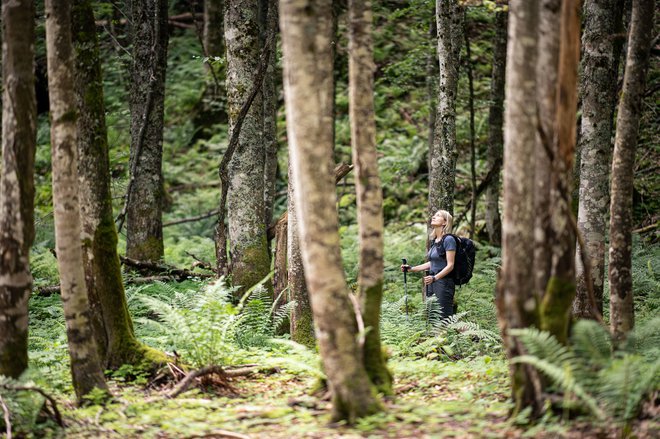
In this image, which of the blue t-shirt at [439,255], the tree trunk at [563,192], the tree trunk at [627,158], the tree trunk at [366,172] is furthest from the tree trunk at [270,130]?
the tree trunk at [563,192]

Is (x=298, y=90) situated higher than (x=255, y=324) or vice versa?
(x=298, y=90)

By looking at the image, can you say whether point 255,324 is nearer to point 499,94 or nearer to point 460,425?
point 460,425

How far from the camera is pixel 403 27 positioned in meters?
24.0

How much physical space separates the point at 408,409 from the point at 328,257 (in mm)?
1565

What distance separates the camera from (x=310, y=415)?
16.8 feet

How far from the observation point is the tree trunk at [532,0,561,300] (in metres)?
4.54

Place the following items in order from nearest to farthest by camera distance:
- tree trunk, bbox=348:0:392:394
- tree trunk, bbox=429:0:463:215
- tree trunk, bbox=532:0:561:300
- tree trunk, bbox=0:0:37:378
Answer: tree trunk, bbox=532:0:561:300, tree trunk, bbox=0:0:37:378, tree trunk, bbox=348:0:392:394, tree trunk, bbox=429:0:463:215

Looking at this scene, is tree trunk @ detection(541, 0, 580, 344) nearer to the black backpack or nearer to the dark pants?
the black backpack

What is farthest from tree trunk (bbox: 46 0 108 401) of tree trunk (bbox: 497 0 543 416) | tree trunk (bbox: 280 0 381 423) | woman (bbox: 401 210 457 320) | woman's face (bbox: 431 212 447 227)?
woman's face (bbox: 431 212 447 227)

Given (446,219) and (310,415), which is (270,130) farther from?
(310,415)

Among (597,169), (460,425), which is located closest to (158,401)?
(460,425)

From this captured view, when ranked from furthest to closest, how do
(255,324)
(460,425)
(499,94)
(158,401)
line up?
(499,94)
(255,324)
(158,401)
(460,425)

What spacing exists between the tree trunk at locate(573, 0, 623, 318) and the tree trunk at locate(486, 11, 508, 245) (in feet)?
18.5

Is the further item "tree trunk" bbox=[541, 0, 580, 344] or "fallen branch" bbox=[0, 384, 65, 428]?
"fallen branch" bbox=[0, 384, 65, 428]
